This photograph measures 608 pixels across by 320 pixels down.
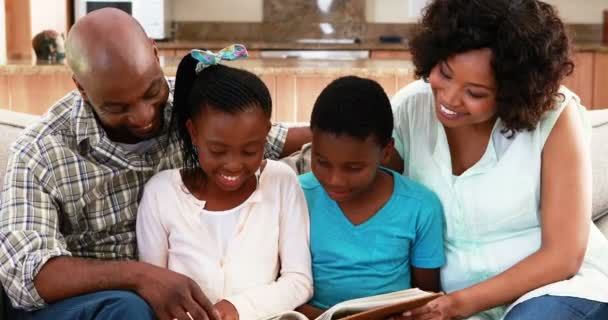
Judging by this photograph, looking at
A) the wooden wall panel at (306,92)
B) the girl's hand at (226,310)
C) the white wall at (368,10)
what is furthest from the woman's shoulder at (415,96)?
the white wall at (368,10)

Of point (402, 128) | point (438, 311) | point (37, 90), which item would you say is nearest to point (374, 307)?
point (438, 311)

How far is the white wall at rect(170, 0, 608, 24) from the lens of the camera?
6520mm

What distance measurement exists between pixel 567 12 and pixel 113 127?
5.51 meters

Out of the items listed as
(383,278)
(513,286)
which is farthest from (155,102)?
(513,286)

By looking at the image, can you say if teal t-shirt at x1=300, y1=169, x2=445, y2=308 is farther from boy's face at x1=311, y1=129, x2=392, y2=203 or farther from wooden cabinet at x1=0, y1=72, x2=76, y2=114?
wooden cabinet at x1=0, y1=72, x2=76, y2=114

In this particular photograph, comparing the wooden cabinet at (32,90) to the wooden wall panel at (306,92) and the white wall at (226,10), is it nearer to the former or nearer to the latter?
the wooden wall panel at (306,92)

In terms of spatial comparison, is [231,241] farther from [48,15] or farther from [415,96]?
[48,15]

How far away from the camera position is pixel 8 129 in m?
2.13

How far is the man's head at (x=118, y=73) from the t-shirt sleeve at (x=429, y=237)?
595 mm

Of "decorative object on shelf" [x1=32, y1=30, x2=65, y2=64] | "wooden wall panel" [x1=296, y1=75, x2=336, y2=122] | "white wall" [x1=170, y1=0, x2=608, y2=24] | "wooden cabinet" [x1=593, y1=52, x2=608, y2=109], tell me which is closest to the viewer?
"wooden wall panel" [x1=296, y1=75, x2=336, y2=122]

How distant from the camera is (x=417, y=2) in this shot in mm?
6508

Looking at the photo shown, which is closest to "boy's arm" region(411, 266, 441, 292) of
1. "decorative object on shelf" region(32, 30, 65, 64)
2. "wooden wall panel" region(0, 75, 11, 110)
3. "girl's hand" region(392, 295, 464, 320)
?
"girl's hand" region(392, 295, 464, 320)

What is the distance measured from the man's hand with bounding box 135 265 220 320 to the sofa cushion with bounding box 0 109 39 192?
26.3 inches

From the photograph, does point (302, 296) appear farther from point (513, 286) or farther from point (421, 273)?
point (513, 286)
